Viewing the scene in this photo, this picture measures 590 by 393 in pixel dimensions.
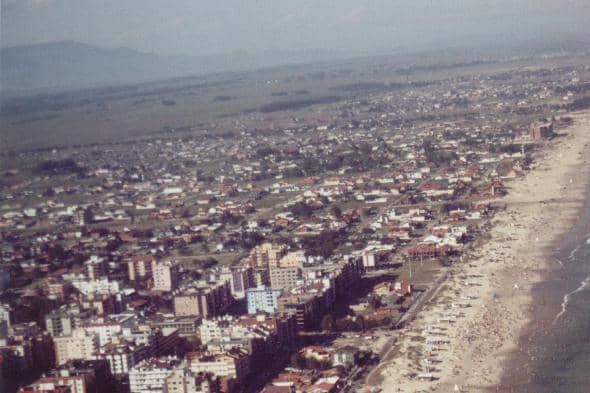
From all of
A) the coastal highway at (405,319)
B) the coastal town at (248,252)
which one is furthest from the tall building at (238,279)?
the coastal highway at (405,319)

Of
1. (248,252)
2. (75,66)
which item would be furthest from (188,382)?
(75,66)

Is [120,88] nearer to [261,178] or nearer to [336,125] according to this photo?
[336,125]

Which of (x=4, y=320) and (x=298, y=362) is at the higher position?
(x=4, y=320)

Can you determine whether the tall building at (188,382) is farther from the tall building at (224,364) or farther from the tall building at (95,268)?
the tall building at (95,268)

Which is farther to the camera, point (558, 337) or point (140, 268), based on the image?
point (140, 268)

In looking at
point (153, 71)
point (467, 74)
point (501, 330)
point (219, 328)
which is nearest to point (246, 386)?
point (219, 328)

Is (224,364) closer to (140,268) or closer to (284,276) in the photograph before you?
(284,276)

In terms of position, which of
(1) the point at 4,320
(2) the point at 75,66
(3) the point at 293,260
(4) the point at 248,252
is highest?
(2) the point at 75,66

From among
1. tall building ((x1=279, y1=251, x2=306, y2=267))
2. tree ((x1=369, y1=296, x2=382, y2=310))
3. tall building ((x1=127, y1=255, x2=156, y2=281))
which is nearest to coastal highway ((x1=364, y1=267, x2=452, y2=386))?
tree ((x1=369, y1=296, x2=382, y2=310))
